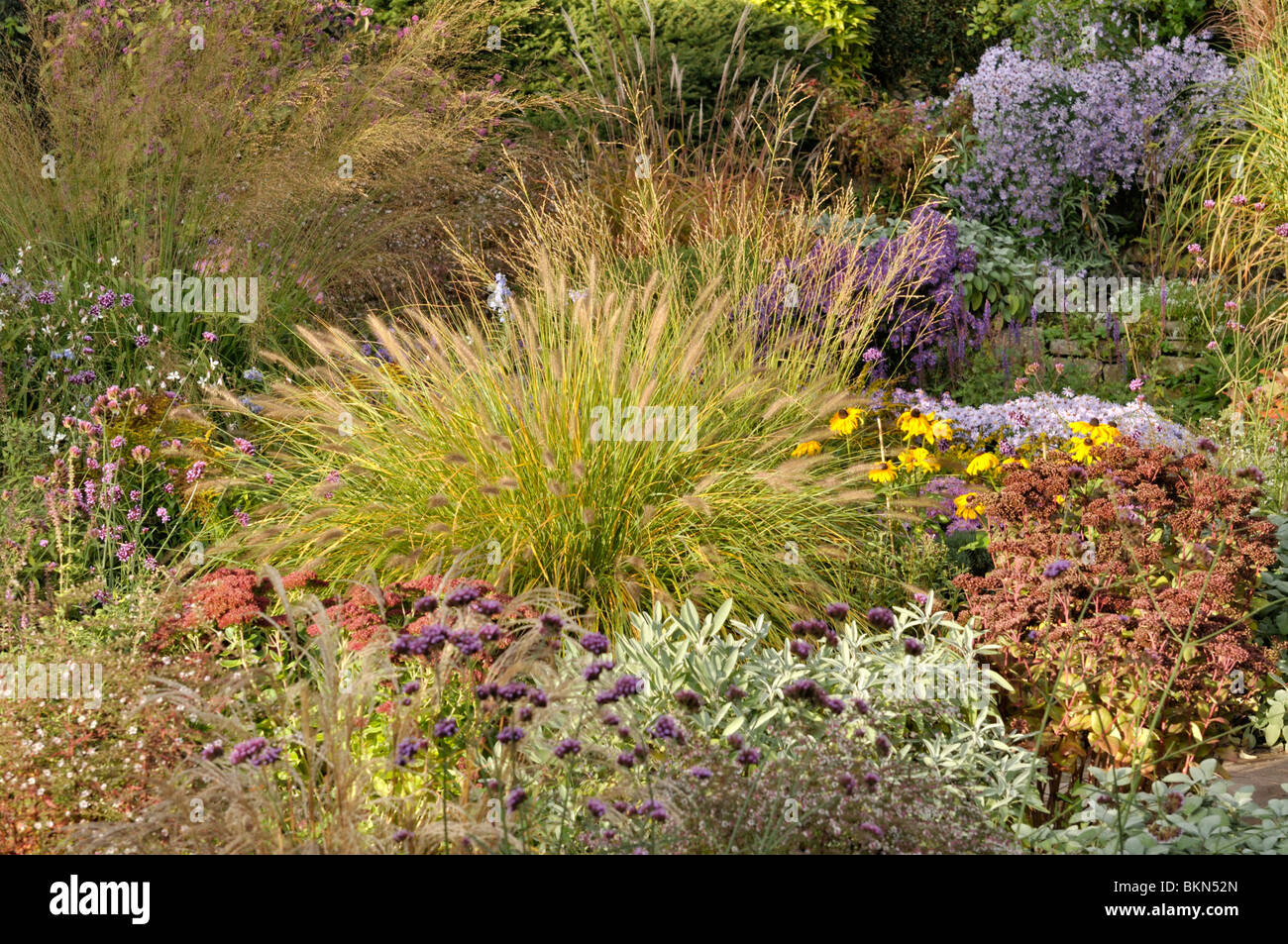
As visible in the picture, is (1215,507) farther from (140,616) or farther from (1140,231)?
(1140,231)

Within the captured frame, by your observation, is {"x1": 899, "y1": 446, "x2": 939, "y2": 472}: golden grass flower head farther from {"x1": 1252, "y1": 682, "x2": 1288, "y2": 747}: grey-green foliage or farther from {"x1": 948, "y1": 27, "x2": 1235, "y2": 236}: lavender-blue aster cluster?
{"x1": 948, "y1": 27, "x2": 1235, "y2": 236}: lavender-blue aster cluster

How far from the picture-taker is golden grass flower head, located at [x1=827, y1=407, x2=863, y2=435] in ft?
16.1

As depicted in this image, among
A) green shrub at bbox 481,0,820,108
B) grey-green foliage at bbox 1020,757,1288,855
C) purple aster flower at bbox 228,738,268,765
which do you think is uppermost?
green shrub at bbox 481,0,820,108

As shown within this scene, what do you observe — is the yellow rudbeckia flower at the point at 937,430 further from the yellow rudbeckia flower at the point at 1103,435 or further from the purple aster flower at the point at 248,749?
the purple aster flower at the point at 248,749

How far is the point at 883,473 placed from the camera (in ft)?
15.5

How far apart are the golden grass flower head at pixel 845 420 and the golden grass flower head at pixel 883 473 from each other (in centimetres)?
19

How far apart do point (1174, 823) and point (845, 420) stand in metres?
2.33

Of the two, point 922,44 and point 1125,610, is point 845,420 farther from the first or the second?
point 922,44

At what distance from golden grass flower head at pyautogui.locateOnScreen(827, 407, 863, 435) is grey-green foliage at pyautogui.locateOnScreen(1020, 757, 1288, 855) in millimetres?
1940

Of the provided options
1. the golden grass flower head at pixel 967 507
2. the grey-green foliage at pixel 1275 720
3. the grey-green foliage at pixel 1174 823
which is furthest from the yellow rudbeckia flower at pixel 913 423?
the grey-green foliage at pixel 1174 823

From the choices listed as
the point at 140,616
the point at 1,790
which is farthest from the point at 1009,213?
the point at 1,790

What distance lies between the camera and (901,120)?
410 inches

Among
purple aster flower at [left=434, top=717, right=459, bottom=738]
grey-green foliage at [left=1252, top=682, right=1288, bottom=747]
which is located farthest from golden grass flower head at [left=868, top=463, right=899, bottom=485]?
purple aster flower at [left=434, top=717, right=459, bottom=738]

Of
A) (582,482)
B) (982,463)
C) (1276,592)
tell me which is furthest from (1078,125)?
(582,482)
